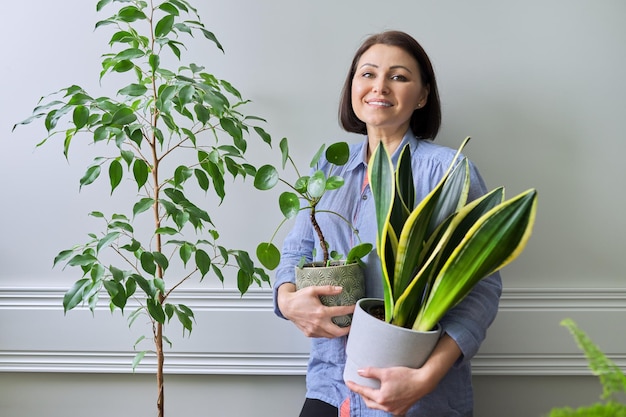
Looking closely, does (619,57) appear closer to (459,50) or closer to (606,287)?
(459,50)

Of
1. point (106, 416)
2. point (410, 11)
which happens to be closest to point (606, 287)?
point (410, 11)

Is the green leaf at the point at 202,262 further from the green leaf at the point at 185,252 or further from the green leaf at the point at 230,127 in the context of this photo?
the green leaf at the point at 230,127

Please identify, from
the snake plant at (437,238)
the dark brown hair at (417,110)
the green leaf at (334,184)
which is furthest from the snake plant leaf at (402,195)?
the dark brown hair at (417,110)

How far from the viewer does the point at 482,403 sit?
182 centimetres

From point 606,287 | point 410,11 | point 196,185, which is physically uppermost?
point 410,11

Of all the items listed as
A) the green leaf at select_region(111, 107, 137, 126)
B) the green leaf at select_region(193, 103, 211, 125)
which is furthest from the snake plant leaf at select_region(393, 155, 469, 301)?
the green leaf at select_region(111, 107, 137, 126)

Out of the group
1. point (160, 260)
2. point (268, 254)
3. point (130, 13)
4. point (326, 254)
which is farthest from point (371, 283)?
point (130, 13)

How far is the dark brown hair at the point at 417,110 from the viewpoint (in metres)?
1.51

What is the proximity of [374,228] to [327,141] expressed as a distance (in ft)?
1.33

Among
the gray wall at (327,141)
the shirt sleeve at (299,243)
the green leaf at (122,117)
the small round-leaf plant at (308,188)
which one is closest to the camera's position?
the small round-leaf plant at (308,188)

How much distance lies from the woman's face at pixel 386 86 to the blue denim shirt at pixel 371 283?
9cm

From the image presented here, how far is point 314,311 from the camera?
1318 millimetres

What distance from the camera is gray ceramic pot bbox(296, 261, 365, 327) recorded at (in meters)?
1.28

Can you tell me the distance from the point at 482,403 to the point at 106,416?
1078mm
